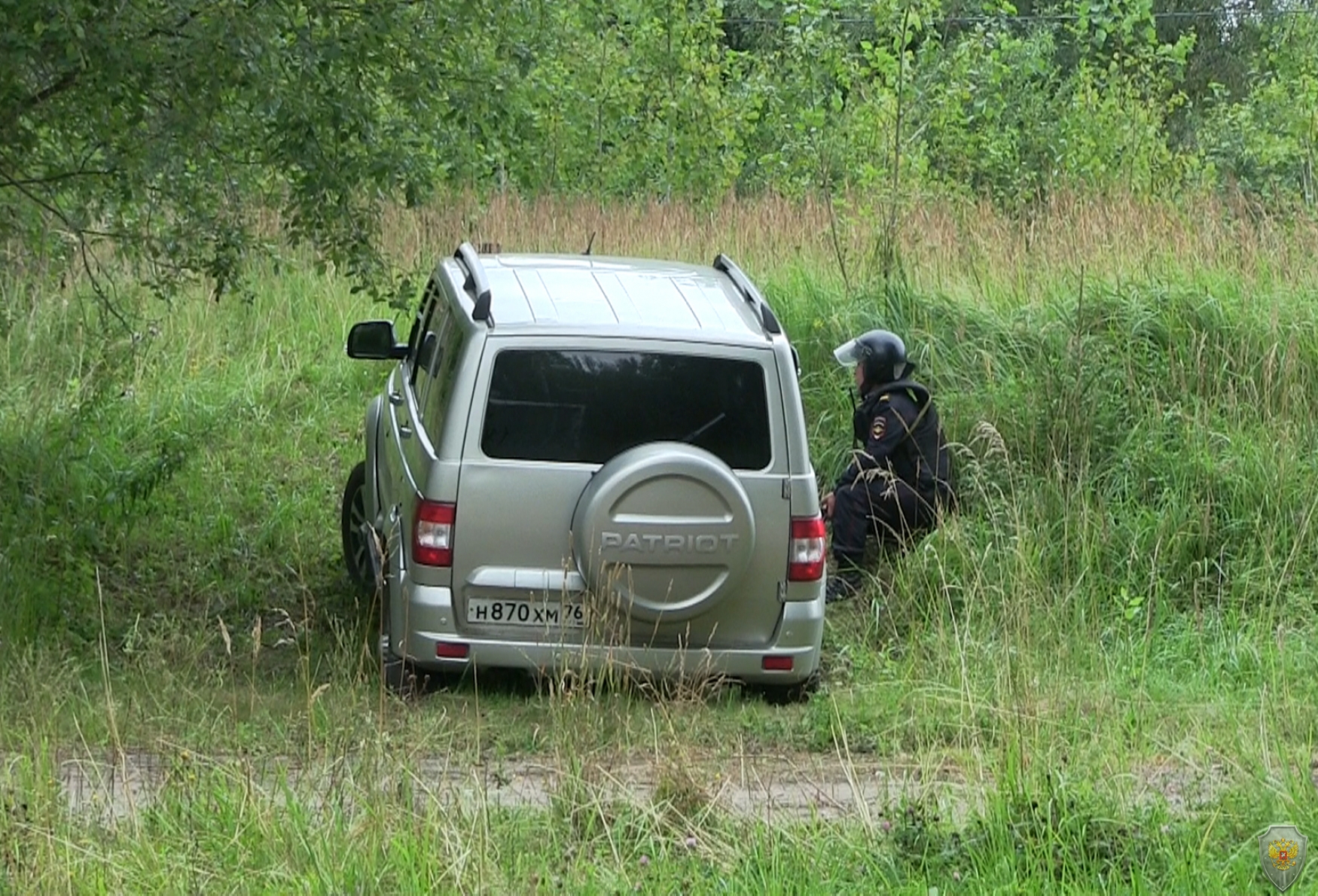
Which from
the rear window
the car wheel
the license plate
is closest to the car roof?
the rear window

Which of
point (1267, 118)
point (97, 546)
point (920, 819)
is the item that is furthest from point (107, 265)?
point (1267, 118)

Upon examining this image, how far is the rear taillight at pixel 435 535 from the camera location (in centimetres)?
690

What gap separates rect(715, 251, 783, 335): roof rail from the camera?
737 cm

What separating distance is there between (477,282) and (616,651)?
181 centimetres

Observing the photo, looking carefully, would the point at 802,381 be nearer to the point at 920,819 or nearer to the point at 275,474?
the point at 275,474

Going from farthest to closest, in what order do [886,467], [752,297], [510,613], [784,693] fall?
[886,467]
[752,297]
[784,693]
[510,613]

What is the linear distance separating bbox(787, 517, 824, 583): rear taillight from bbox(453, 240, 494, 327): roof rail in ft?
5.04

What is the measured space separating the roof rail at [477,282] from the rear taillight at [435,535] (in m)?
0.78

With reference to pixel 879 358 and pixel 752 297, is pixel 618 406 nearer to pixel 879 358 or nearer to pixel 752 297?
pixel 752 297

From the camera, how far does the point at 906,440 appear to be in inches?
367

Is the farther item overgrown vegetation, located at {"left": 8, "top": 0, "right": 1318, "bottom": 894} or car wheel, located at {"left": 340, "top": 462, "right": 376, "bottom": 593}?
car wheel, located at {"left": 340, "top": 462, "right": 376, "bottom": 593}

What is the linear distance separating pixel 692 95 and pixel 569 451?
12.4 m

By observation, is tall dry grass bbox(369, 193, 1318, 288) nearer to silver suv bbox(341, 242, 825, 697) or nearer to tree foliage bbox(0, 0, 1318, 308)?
tree foliage bbox(0, 0, 1318, 308)

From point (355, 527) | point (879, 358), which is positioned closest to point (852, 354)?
point (879, 358)
